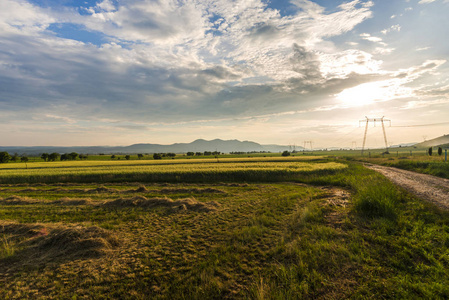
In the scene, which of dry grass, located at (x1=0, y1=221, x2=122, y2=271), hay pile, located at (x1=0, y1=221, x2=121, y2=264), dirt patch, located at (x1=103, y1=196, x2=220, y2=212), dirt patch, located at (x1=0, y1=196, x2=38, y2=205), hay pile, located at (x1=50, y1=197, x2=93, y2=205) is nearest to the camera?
dry grass, located at (x1=0, y1=221, x2=122, y2=271)

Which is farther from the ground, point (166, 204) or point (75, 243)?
point (75, 243)

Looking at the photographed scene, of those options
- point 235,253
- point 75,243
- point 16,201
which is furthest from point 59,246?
point 16,201

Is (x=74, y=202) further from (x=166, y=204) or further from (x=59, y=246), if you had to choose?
(x=59, y=246)

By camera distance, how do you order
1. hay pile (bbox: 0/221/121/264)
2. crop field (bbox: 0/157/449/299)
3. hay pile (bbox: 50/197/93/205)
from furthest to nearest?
hay pile (bbox: 50/197/93/205) → hay pile (bbox: 0/221/121/264) → crop field (bbox: 0/157/449/299)

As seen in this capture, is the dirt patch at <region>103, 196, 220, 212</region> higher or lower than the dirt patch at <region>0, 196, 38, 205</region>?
higher

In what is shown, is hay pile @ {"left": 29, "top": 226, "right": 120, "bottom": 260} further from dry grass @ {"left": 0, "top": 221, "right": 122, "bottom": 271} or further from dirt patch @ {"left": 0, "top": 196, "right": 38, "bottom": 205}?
dirt patch @ {"left": 0, "top": 196, "right": 38, "bottom": 205}

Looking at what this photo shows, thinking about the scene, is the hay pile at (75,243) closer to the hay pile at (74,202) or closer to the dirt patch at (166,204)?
the dirt patch at (166,204)

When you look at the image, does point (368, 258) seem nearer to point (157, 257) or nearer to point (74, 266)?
point (157, 257)

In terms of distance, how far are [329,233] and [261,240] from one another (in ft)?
8.52

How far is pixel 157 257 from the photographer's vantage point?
654 centimetres

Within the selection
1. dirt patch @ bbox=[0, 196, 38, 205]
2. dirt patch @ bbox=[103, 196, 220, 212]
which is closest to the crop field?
dirt patch @ bbox=[103, 196, 220, 212]

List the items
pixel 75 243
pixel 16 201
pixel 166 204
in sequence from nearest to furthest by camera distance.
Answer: pixel 75 243 → pixel 166 204 → pixel 16 201

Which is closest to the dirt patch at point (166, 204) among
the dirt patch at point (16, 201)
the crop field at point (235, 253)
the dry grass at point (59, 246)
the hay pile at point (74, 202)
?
the crop field at point (235, 253)

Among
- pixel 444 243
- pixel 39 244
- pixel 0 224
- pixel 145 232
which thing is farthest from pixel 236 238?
pixel 0 224
